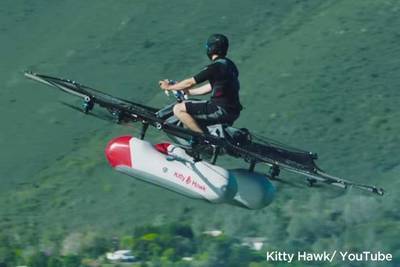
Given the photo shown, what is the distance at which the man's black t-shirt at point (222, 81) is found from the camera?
28.1m

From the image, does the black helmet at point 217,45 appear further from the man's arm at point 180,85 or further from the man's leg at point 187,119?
the man's leg at point 187,119

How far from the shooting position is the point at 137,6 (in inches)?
3460

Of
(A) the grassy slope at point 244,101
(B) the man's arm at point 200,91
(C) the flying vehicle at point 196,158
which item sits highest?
(A) the grassy slope at point 244,101

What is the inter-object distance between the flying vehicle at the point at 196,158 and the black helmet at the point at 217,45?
1523 mm

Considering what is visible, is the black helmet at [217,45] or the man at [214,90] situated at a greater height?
the black helmet at [217,45]

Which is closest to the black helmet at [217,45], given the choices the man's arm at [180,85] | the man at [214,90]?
the man at [214,90]

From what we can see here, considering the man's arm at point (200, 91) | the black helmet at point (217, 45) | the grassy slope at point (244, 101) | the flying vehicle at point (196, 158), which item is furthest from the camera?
the grassy slope at point (244, 101)

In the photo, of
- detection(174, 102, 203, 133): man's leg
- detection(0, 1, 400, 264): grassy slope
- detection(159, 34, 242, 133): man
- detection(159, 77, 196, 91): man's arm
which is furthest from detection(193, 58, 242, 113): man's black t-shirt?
detection(0, 1, 400, 264): grassy slope

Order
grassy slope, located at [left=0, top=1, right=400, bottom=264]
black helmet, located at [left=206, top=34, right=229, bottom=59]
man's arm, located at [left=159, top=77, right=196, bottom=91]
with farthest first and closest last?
1. grassy slope, located at [left=0, top=1, right=400, bottom=264]
2. man's arm, located at [left=159, top=77, right=196, bottom=91]
3. black helmet, located at [left=206, top=34, right=229, bottom=59]

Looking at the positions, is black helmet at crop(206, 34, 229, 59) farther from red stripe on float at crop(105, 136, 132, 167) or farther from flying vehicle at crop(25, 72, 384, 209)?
red stripe on float at crop(105, 136, 132, 167)

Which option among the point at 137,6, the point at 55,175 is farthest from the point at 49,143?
the point at 137,6

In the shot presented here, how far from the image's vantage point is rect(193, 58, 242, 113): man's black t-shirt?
2814 centimetres

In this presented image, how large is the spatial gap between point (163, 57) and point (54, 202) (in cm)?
1618

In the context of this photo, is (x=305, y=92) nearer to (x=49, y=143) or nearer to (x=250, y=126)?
(x=250, y=126)
